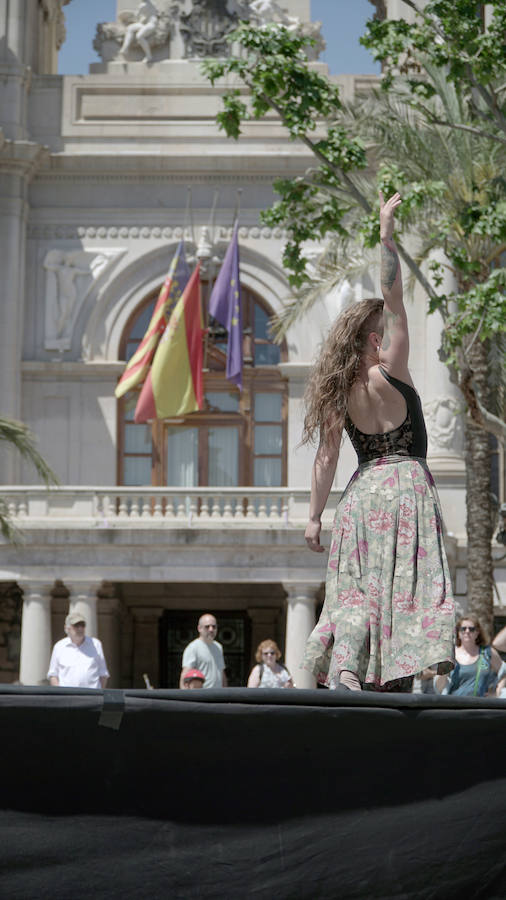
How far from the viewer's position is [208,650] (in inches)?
554

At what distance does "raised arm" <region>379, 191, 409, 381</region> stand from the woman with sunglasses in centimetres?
589

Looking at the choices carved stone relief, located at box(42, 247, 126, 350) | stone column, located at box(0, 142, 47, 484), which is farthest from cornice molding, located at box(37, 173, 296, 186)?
carved stone relief, located at box(42, 247, 126, 350)

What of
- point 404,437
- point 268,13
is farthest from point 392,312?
point 268,13

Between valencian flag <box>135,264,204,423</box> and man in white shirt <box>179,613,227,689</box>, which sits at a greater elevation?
valencian flag <box>135,264,204,423</box>

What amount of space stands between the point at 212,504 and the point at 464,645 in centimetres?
1500

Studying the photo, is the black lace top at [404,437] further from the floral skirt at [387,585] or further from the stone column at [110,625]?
the stone column at [110,625]

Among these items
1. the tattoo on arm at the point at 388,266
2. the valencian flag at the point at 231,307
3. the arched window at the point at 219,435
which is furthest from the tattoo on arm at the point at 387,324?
the arched window at the point at 219,435

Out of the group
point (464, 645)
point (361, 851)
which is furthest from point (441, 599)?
point (464, 645)

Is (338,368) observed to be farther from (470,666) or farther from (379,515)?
(470,666)

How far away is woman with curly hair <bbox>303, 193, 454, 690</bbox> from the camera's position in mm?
4648

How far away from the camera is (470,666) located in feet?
35.0

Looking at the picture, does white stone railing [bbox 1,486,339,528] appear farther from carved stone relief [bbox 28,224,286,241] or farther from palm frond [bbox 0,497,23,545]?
carved stone relief [bbox 28,224,286,241]

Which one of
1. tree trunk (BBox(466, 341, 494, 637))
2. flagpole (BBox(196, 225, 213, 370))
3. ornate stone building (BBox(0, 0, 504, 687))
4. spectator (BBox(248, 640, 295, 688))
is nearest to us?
spectator (BBox(248, 640, 295, 688))

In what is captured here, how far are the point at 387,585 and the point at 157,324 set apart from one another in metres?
22.2
